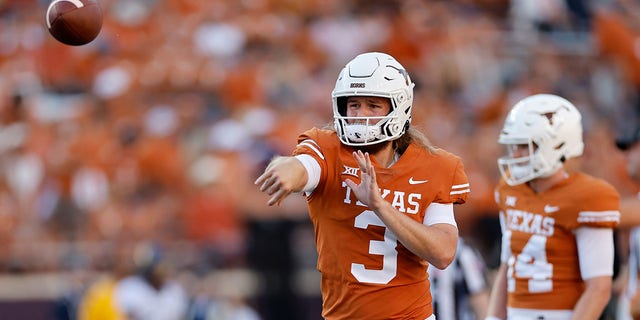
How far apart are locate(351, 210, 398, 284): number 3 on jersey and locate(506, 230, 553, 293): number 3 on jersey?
105 cm

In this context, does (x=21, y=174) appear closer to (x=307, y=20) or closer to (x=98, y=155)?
(x=98, y=155)

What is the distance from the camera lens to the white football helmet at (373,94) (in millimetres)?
4273

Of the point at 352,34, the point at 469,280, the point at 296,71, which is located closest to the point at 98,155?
the point at 296,71

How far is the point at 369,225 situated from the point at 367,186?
0.34 metres

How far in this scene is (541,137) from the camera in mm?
5254

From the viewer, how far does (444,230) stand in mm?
4270

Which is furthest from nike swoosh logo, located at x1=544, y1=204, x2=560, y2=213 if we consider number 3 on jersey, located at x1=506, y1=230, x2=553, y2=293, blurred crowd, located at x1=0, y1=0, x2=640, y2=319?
blurred crowd, located at x1=0, y1=0, x2=640, y2=319

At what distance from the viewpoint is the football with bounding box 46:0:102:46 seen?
16.4ft

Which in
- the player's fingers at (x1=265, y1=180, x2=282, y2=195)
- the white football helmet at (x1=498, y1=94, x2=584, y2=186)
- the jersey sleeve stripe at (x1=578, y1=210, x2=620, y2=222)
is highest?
the white football helmet at (x1=498, y1=94, x2=584, y2=186)

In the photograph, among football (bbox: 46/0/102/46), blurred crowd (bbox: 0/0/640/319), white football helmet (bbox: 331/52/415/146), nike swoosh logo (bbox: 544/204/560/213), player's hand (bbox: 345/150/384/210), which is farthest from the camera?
blurred crowd (bbox: 0/0/640/319)

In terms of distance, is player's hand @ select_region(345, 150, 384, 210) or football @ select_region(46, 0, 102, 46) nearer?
player's hand @ select_region(345, 150, 384, 210)

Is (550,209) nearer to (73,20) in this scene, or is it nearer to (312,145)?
(312,145)

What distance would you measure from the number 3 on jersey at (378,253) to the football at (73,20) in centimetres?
160

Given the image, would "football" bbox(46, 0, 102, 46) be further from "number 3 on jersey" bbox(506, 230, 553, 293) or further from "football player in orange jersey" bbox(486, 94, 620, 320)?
"number 3 on jersey" bbox(506, 230, 553, 293)
